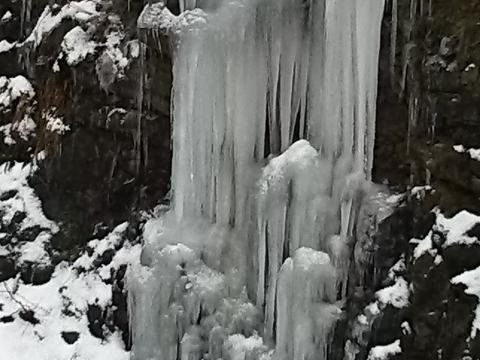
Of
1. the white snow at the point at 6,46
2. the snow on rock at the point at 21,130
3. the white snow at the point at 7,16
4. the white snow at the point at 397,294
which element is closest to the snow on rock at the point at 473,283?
the white snow at the point at 397,294

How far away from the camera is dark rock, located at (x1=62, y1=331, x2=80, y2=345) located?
6.43 metres

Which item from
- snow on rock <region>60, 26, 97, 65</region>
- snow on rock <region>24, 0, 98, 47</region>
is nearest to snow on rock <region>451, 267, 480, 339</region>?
snow on rock <region>60, 26, 97, 65</region>

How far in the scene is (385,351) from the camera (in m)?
5.18

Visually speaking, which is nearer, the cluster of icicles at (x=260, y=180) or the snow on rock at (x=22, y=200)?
the cluster of icicles at (x=260, y=180)

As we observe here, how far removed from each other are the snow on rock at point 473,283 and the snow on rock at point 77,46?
11.2ft

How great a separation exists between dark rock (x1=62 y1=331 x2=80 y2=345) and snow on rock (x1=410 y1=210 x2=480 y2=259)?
8.89 feet

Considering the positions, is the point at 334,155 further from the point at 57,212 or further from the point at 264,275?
the point at 57,212

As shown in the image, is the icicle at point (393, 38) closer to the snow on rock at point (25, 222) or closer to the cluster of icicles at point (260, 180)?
the cluster of icicles at point (260, 180)

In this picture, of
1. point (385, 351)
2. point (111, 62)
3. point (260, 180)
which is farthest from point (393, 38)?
point (111, 62)

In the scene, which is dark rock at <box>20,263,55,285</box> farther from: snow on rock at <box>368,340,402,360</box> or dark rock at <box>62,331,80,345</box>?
snow on rock at <box>368,340,402,360</box>

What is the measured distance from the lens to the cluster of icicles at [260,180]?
5176mm

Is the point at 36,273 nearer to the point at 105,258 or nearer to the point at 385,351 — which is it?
the point at 105,258

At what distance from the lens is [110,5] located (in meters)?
6.80

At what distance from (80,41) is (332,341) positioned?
3.19 m
